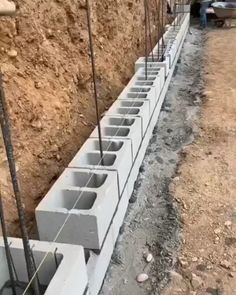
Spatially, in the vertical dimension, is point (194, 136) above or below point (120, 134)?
A: below

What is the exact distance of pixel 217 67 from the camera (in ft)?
20.5

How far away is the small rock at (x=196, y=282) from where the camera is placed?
208 centimetres

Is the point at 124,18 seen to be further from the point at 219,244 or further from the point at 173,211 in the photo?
the point at 219,244

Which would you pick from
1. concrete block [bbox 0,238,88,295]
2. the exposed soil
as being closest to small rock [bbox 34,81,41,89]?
the exposed soil

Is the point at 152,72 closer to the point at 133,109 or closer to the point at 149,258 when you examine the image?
the point at 133,109

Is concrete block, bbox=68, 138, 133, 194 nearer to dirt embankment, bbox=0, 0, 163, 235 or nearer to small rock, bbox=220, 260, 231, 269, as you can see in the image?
dirt embankment, bbox=0, 0, 163, 235

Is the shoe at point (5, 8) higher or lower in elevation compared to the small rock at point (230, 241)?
higher

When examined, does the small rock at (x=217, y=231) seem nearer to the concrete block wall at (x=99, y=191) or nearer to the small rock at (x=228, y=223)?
the small rock at (x=228, y=223)

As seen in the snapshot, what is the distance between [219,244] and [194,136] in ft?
5.43

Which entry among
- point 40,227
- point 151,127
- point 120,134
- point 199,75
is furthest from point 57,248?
point 199,75

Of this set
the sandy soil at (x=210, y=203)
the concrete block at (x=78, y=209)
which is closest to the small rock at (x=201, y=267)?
the sandy soil at (x=210, y=203)

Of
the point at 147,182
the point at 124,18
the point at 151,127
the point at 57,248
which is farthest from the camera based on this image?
the point at 124,18

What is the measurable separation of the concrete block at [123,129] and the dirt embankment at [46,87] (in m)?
0.24

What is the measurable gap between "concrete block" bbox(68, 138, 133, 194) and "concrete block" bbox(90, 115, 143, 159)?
71 mm
